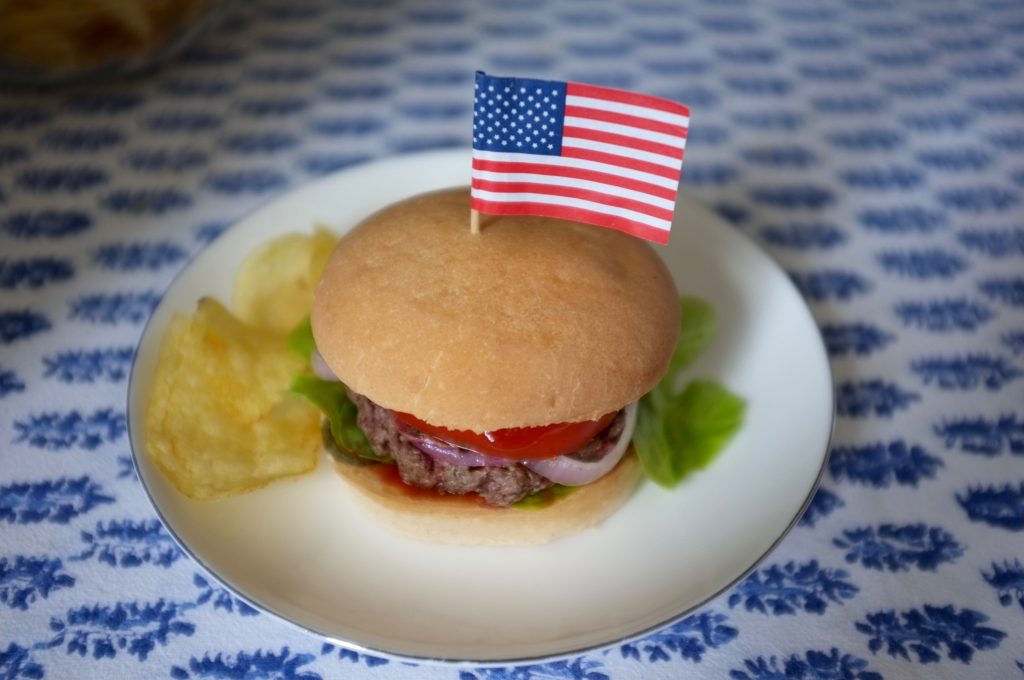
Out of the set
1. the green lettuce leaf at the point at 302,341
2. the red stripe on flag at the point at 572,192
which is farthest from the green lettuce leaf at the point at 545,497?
the green lettuce leaf at the point at 302,341

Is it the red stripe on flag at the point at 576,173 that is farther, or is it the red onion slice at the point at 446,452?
the red onion slice at the point at 446,452

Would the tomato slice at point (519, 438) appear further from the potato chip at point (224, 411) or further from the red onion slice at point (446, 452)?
the potato chip at point (224, 411)

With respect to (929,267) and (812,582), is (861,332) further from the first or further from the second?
(812,582)

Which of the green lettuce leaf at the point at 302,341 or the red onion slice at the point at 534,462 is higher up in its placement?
the green lettuce leaf at the point at 302,341

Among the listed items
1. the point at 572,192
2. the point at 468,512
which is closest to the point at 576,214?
the point at 572,192

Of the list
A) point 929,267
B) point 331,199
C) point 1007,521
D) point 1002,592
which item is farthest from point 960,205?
point 331,199

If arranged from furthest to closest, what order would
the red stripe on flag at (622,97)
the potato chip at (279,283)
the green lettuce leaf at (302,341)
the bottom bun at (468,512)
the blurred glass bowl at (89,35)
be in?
the blurred glass bowl at (89,35)
the potato chip at (279,283)
the green lettuce leaf at (302,341)
the bottom bun at (468,512)
the red stripe on flag at (622,97)

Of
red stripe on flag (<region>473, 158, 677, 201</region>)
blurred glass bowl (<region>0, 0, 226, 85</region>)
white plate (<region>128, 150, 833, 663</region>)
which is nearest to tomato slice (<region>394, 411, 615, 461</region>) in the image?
white plate (<region>128, 150, 833, 663</region>)

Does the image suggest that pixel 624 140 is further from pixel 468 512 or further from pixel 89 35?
pixel 89 35
